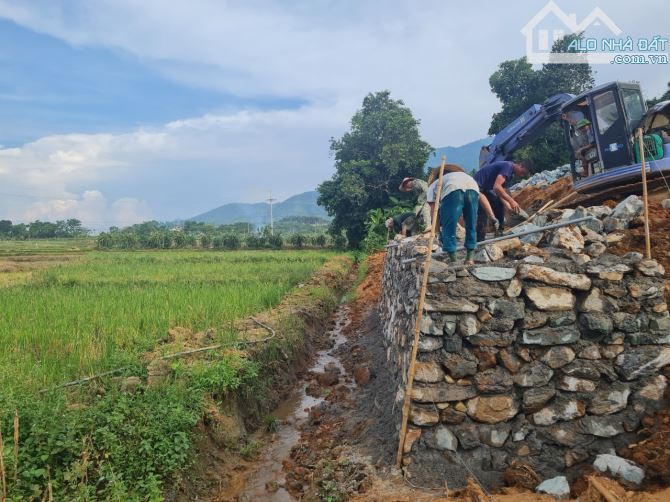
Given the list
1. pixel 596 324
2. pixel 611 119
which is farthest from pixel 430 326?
pixel 611 119

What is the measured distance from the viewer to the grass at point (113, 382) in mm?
3205

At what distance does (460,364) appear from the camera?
12.3ft

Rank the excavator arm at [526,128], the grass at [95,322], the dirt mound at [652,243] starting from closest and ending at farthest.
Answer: the dirt mound at [652,243]
the grass at [95,322]
the excavator arm at [526,128]

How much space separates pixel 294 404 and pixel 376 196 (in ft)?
64.3

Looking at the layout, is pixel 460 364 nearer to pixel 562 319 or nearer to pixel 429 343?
pixel 429 343

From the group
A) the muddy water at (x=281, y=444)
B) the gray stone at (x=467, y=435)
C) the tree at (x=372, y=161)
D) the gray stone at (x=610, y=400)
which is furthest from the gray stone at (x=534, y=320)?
the tree at (x=372, y=161)

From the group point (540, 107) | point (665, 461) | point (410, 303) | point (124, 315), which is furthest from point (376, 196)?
point (665, 461)

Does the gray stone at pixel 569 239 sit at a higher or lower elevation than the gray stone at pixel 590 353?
higher

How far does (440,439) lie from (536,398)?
90cm

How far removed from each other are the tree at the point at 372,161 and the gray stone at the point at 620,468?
20.9 m

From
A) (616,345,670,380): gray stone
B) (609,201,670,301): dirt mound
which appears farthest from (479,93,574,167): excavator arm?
(616,345,670,380): gray stone

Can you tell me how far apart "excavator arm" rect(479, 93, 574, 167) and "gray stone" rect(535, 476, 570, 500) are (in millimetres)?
6892

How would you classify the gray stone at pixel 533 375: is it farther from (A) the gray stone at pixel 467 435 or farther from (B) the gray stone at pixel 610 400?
(A) the gray stone at pixel 467 435

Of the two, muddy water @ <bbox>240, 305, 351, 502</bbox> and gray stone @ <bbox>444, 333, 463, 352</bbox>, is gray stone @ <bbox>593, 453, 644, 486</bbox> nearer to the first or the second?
gray stone @ <bbox>444, 333, 463, 352</bbox>
